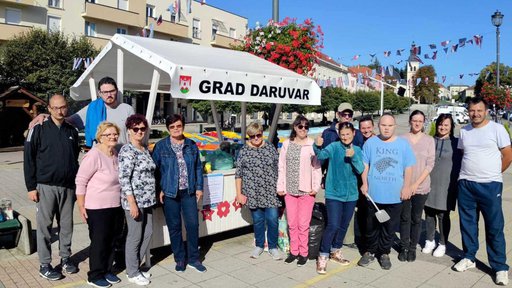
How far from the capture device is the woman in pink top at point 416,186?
16.0 feet

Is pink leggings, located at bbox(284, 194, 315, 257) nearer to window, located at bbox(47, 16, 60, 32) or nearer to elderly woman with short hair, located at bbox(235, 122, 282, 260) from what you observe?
elderly woman with short hair, located at bbox(235, 122, 282, 260)

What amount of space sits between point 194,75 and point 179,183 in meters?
1.27

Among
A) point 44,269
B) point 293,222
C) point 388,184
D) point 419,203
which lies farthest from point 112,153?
point 419,203

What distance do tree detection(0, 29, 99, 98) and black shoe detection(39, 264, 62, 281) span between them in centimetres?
2445

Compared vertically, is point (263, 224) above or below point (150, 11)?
below

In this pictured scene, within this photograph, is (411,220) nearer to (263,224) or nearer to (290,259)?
(290,259)

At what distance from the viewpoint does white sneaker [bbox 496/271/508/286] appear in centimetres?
432

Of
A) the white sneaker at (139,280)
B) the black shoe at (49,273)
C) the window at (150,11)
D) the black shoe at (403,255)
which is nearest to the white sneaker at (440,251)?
the black shoe at (403,255)

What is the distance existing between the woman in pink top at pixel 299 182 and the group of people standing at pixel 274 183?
12mm

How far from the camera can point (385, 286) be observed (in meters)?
4.30

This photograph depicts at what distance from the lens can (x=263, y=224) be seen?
5.13 metres

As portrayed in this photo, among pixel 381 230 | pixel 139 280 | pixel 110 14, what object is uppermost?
pixel 110 14

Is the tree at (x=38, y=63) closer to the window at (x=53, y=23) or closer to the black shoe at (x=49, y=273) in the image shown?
the window at (x=53, y=23)

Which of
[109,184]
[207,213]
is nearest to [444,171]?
[207,213]
